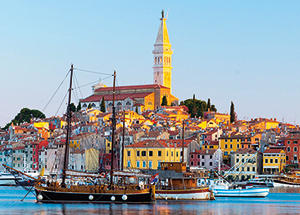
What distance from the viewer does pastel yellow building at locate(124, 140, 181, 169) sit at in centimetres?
8273

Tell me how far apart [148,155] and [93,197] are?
31.9 metres

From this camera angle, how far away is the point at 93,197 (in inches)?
2032

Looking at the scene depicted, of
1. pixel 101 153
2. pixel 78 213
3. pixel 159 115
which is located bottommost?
pixel 78 213

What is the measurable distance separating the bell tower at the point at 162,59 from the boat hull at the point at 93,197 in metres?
127

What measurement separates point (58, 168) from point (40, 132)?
2642 centimetres

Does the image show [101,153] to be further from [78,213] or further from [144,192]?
[78,213]

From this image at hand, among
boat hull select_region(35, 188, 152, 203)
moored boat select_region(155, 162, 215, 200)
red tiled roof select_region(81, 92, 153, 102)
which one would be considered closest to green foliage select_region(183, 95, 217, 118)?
red tiled roof select_region(81, 92, 153, 102)

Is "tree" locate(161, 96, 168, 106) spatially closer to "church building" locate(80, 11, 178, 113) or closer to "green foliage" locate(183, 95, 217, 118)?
"church building" locate(80, 11, 178, 113)

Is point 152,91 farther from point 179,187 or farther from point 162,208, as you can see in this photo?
point 162,208

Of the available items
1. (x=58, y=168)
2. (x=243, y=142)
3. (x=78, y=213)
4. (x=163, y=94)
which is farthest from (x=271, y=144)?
(x=163, y=94)

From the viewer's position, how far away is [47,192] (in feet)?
170

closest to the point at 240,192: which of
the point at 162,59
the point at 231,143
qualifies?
the point at 231,143

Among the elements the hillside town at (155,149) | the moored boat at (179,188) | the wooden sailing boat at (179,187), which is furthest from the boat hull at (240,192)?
the hillside town at (155,149)

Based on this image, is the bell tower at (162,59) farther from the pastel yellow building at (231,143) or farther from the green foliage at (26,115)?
the pastel yellow building at (231,143)
